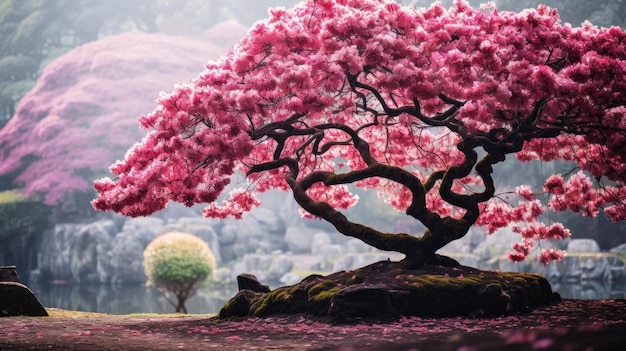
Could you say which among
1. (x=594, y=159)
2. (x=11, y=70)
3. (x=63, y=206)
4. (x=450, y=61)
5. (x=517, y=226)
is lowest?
(x=517, y=226)

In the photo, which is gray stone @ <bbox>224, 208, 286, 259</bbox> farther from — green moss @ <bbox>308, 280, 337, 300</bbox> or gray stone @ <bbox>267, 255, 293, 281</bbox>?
green moss @ <bbox>308, 280, 337, 300</bbox>

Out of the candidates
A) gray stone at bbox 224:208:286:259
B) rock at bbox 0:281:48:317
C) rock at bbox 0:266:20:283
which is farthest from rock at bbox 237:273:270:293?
gray stone at bbox 224:208:286:259

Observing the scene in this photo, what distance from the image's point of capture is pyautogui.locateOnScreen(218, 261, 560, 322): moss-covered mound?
786 centimetres

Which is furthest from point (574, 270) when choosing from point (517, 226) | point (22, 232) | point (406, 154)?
point (22, 232)

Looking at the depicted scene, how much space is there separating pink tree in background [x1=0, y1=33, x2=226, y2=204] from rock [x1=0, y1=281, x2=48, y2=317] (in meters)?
16.7

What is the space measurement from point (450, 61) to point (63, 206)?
23998 mm

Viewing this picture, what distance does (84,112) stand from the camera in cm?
2878

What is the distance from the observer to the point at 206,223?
98.3 ft

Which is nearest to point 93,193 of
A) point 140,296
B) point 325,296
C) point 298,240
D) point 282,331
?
point 140,296

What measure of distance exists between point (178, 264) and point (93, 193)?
14.4 metres

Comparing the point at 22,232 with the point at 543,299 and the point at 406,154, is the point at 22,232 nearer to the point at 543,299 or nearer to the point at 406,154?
the point at 406,154

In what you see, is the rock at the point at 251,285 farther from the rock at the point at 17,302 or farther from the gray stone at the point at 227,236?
the gray stone at the point at 227,236

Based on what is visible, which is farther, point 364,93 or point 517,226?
point 517,226

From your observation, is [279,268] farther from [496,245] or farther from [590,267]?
[590,267]
